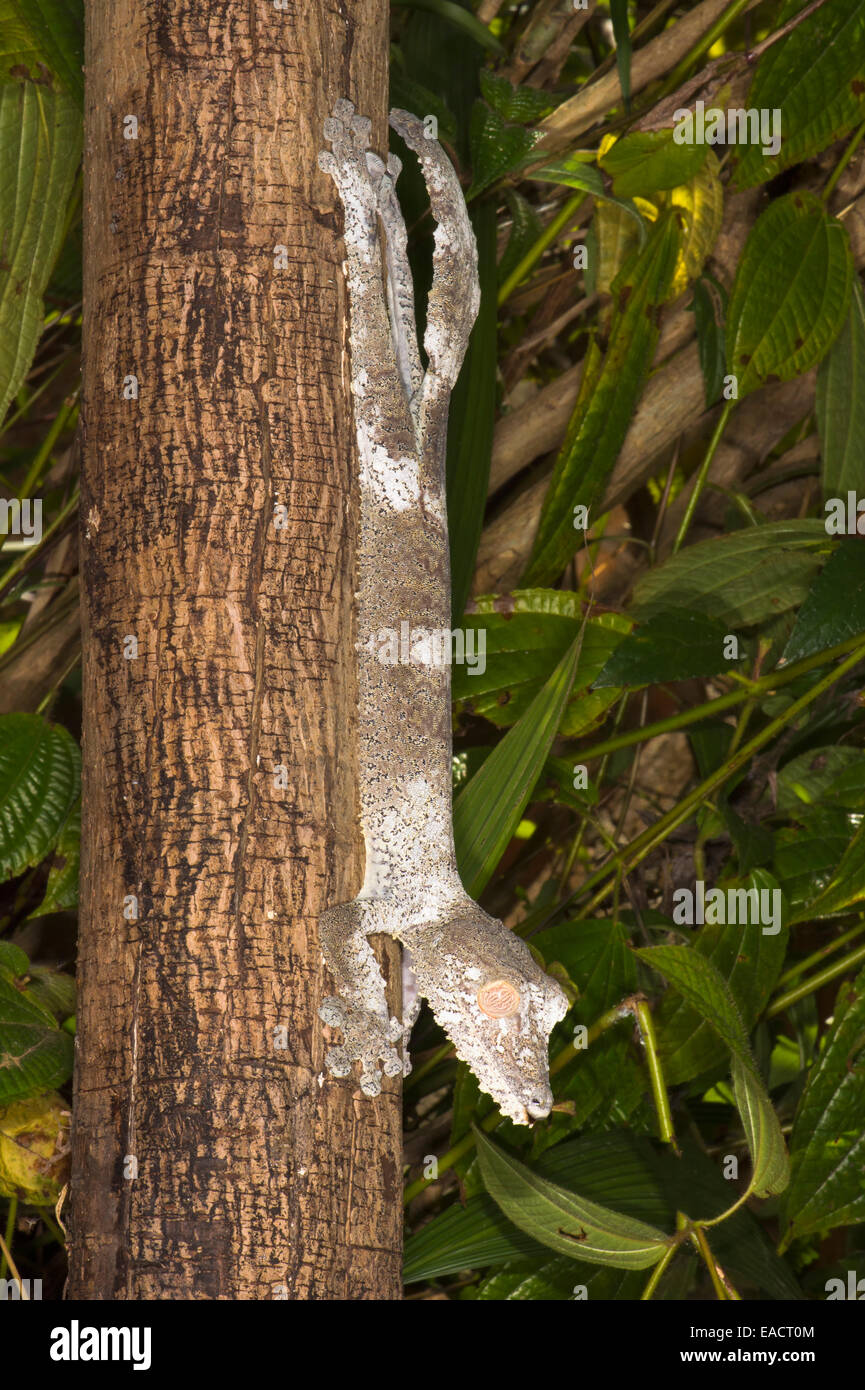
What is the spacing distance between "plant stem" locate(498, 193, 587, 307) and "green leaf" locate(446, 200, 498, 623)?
0.99ft

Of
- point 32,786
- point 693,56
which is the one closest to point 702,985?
point 32,786

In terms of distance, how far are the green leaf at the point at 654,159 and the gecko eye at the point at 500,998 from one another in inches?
53.1

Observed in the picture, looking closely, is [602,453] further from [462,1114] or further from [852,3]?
[462,1114]

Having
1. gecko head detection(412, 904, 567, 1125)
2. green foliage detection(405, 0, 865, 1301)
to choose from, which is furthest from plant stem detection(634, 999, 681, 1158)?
gecko head detection(412, 904, 567, 1125)

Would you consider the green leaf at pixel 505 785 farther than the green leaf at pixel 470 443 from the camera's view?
No

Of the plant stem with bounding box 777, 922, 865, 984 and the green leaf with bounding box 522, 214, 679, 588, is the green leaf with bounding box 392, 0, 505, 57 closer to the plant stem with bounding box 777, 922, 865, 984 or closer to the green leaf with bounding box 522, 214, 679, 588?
the green leaf with bounding box 522, 214, 679, 588

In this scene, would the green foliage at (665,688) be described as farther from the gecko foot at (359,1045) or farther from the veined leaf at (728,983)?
the gecko foot at (359,1045)

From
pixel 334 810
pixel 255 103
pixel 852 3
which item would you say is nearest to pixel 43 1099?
pixel 334 810

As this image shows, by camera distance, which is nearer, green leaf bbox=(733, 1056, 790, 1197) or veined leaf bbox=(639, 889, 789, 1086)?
green leaf bbox=(733, 1056, 790, 1197)

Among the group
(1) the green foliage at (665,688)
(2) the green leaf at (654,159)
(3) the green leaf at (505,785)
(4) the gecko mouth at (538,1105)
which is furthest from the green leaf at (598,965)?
(2) the green leaf at (654,159)

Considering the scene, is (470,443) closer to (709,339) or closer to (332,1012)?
(709,339)

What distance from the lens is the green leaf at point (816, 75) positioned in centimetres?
200

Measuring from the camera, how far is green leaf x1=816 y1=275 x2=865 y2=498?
7.41 feet

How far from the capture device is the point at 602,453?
212 cm
